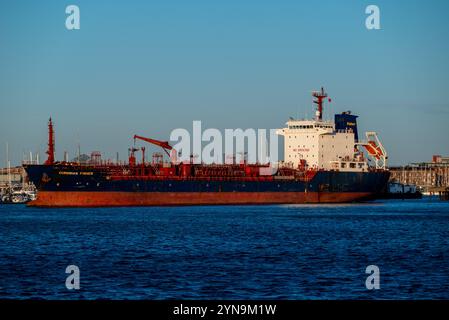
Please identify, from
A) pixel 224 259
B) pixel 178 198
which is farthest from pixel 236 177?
pixel 224 259

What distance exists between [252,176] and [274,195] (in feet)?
8.22

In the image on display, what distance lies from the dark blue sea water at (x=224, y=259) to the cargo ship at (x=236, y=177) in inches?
594

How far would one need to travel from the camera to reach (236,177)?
2657 inches

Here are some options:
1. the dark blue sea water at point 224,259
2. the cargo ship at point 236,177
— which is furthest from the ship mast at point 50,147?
the dark blue sea water at point 224,259

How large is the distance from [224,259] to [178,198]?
3888 cm

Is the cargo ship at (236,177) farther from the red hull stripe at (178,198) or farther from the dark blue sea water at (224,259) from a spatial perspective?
the dark blue sea water at (224,259)

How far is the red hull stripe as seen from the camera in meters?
62.0

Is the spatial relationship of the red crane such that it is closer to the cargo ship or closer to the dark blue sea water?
the cargo ship

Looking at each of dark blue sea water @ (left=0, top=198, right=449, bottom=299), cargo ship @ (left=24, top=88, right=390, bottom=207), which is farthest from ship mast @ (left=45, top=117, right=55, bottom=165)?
dark blue sea water @ (left=0, top=198, right=449, bottom=299)

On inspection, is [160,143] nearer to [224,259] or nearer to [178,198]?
[178,198]

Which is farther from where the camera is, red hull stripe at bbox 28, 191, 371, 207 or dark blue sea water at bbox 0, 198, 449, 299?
red hull stripe at bbox 28, 191, 371, 207

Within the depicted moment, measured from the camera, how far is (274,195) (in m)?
69.1

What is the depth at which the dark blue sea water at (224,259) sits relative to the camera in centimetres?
2014

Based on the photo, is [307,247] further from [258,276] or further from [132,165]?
[132,165]
